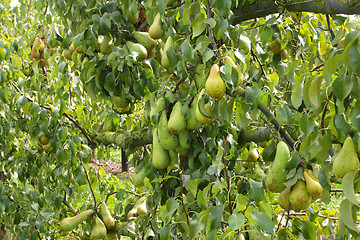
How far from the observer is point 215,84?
2.64 ft

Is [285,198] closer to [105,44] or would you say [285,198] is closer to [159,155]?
[159,155]

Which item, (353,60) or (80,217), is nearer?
(353,60)

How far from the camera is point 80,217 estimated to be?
5.53 ft

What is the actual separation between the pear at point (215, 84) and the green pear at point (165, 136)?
298 mm

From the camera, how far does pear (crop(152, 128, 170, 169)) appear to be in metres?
1.14

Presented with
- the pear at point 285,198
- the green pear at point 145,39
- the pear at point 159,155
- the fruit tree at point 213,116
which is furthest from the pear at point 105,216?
the pear at point 285,198

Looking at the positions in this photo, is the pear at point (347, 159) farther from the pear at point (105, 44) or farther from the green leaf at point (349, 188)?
the pear at point (105, 44)

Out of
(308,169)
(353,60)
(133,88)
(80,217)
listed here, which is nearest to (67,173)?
(80,217)

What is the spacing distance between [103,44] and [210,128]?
0.48m

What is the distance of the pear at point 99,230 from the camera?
165cm

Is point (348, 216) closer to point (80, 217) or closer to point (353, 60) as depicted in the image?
point (353, 60)

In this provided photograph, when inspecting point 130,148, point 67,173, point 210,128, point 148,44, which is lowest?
point 67,173

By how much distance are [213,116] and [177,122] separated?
0.17 m

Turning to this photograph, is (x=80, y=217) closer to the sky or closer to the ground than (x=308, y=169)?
closer to the ground
